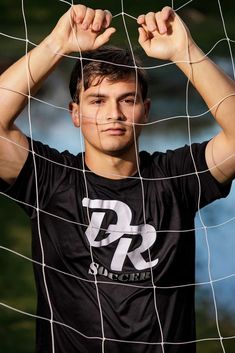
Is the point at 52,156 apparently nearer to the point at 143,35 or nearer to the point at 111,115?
the point at 111,115

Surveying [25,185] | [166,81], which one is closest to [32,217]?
[25,185]

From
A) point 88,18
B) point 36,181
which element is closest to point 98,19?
point 88,18

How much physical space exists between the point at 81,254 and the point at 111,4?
4.04 feet

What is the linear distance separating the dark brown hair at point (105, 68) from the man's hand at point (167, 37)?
7 cm

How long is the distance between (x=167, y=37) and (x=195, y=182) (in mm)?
197

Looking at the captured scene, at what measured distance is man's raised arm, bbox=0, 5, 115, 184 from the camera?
1265mm

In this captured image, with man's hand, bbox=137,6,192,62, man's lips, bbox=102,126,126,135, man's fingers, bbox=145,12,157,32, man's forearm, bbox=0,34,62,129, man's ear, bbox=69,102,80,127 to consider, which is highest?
man's fingers, bbox=145,12,157,32

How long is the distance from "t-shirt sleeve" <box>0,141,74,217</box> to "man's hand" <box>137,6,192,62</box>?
0.20 metres

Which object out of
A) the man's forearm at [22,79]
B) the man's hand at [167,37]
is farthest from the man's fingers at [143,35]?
the man's forearm at [22,79]

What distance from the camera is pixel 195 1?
2385 mm

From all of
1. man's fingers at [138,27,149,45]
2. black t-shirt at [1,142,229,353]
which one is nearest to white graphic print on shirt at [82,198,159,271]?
black t-shirt at [1,142,229,353]

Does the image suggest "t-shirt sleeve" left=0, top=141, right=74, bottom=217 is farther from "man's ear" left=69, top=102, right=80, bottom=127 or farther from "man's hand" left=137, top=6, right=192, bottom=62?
"man's hand" left=137, top=6, right=192, bottom=62

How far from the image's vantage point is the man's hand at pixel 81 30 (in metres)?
1.26

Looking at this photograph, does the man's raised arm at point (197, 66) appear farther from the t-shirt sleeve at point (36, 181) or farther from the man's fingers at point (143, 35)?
the t-shirt sleeve at point (36, 181)
